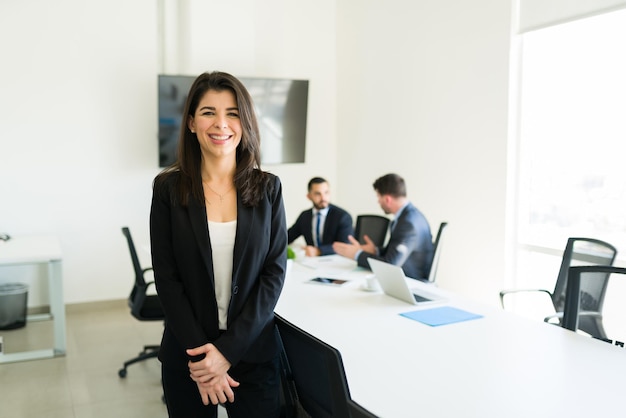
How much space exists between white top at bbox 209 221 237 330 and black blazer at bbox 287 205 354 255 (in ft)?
10.7

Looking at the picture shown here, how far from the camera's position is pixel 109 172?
250 inches

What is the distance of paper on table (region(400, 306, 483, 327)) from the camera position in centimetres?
289

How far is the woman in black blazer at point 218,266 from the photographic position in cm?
190

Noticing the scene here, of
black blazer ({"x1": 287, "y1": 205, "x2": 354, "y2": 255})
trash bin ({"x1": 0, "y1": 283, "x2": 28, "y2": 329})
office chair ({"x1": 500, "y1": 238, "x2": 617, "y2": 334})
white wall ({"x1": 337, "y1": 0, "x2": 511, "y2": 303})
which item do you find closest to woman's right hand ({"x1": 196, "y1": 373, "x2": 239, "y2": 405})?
office chair ({"x1": 500, "y1": 238, "x2": 617, "y2": 334})

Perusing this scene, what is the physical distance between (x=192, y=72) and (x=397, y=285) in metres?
3.97

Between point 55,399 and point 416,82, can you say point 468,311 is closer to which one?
point 55,399

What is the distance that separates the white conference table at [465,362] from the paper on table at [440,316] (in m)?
0.04

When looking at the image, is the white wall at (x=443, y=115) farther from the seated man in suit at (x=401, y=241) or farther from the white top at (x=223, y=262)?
the white top at (x=223, y=262)

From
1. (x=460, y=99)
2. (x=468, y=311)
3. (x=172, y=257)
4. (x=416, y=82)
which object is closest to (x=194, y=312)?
(x=172, y=257)

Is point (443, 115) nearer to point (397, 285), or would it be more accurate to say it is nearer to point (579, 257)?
point (579, 257)

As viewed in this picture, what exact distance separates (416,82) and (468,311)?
133 inches

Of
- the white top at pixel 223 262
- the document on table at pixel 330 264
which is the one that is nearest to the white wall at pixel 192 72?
the document on table at pixel 330 264

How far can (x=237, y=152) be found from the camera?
2084mm

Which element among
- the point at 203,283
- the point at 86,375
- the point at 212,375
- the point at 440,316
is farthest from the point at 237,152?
the point at 86,375
